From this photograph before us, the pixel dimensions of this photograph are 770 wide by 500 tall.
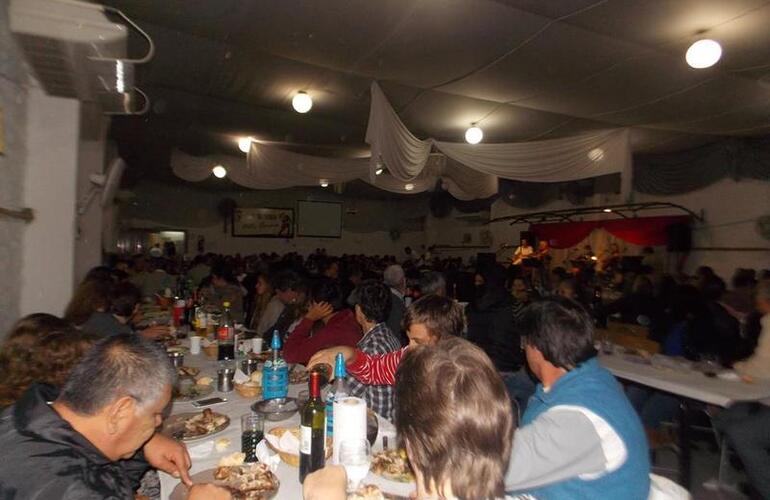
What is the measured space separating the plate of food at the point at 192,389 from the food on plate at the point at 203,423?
1.33 ft

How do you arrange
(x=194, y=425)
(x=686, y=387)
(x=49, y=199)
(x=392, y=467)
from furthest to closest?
1. (x=49, y=199)
2. (x=686, y=387)
3. (x=194, y=425)
4. (x=392, y=467)

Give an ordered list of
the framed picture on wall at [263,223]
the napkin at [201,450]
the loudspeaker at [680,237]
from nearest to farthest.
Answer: the napkin at [201,450] < the loudspeaker at [680,237] < the framed picture on wall at [263,223]

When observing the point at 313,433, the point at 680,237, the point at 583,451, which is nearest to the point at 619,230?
the point at 680,237

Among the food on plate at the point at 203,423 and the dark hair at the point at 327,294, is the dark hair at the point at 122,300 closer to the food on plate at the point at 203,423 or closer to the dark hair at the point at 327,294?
the dark hair at the point at 327,294

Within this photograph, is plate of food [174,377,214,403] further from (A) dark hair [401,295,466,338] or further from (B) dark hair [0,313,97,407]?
(A) dark hair [401,295,466,338]

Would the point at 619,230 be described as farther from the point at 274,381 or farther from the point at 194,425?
the point at 194,425

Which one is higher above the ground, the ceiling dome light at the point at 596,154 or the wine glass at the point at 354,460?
the ceiling dome light at the point at 596,154

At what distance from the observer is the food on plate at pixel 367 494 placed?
4.58 feet

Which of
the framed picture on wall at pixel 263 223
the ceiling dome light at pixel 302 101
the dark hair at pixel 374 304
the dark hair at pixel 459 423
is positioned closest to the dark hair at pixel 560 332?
the dark hair at pixel 459 423

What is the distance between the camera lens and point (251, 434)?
6.39 ft

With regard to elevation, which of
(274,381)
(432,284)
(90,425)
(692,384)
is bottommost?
(692,384)

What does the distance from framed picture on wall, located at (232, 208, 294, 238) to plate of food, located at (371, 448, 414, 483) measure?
47.3 ft

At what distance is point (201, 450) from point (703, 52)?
448 cm

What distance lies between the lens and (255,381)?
2725mm
